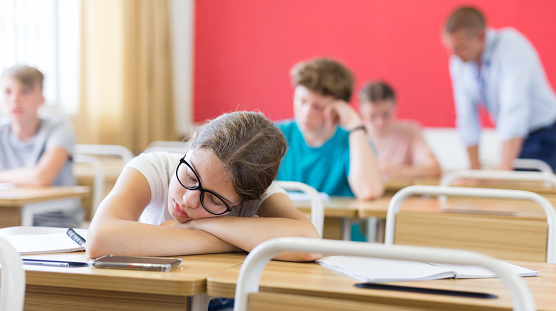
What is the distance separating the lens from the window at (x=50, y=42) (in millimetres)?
4773

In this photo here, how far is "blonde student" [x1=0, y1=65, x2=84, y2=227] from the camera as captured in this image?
10.1 feet

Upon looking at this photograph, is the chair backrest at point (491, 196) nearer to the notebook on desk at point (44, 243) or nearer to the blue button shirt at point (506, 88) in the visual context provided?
the notebook on desk at point (44, 243)

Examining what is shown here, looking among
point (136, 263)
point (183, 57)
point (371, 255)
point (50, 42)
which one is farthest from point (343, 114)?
point (183, 57)

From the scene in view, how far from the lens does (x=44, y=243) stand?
1.45 metres

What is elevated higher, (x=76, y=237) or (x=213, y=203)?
(x=213, y=203)

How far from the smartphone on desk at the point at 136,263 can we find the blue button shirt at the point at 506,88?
2658 millimetres

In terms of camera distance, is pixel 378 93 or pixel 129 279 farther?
pixel 378 93

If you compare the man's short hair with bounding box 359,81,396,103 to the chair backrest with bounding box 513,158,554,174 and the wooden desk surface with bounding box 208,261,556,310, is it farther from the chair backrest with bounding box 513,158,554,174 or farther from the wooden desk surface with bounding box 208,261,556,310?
the wooden desk surface with bounding box 208,261,556,310

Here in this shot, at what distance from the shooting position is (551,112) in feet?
12.4

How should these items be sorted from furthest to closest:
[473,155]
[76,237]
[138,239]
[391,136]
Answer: [391,136] < [473,155] < [76,237] < [138,239]

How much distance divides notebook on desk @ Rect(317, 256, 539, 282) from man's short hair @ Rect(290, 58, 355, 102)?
58.3 inches

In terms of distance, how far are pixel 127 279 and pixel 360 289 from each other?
39cm

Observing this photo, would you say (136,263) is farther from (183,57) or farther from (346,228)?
(183,57)

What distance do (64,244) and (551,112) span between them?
10.2 feet
